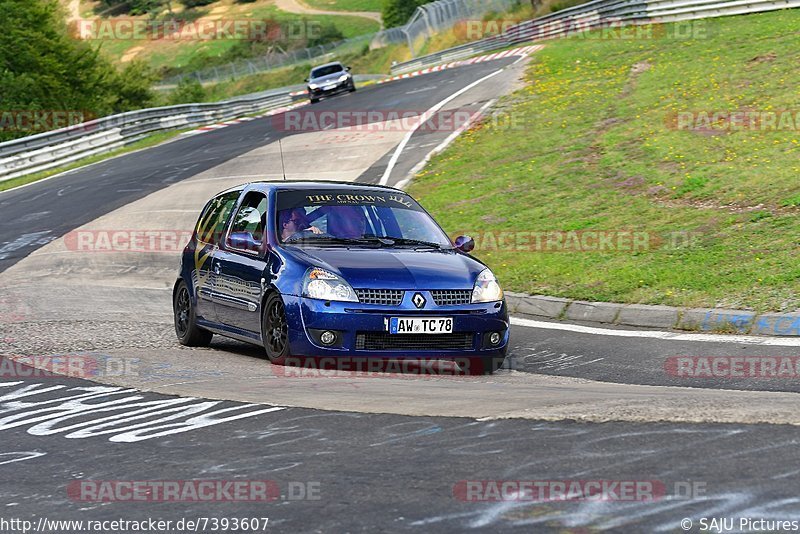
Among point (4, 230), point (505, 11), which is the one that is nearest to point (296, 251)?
point (4, 230)

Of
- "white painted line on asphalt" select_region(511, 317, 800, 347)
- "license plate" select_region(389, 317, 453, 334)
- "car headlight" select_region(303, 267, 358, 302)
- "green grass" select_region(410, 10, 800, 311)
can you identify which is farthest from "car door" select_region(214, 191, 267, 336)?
"green grass" select_region(410, 10, 800, 311)

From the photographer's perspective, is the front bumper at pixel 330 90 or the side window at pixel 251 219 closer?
the side window at pixel 251 219

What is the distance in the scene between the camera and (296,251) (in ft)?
33.5

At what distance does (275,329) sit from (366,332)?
2.99 ft

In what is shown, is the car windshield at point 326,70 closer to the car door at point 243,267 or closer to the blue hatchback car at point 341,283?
the blue hatchback car at point 341,283

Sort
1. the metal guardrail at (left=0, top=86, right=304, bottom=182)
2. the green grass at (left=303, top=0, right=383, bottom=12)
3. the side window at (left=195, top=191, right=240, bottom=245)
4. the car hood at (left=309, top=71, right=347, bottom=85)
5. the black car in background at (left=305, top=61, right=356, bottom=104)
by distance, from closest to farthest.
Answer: the side window at (left=195, top=191, right=240, bottom=245)
the metal guardrail at (left=0, top=86, right=304, bottom=182)
the black car in background at (left=305, top=61, right=356, bottom=104)
the car hood at (left=309, top=71, right=347, bottom=85)
the green grass at (left=303, top=0, right=383, bottom=12)

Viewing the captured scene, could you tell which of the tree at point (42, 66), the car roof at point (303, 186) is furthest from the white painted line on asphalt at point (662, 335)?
the tree at point (42, 66)

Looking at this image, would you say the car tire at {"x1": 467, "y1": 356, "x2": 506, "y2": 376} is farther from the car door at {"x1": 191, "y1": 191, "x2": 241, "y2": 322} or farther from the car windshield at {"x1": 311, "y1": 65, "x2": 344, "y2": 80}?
the car windshield at {"x1": 311, "y1": 65, "x2": 344, "y2": 80}

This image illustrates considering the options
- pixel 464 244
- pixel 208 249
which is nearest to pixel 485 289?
pixel 464 244

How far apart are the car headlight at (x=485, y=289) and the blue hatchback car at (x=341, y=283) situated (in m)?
0.01

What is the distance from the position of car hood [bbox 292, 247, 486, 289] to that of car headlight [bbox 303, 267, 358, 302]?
5 cm

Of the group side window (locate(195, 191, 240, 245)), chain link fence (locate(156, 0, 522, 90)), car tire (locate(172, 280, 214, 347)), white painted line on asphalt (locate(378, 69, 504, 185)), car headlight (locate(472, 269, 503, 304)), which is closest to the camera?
car headlight (locate(472, 269, 503, 304))

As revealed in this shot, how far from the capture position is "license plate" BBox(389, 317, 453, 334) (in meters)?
9.43

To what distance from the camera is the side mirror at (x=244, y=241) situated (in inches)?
420
